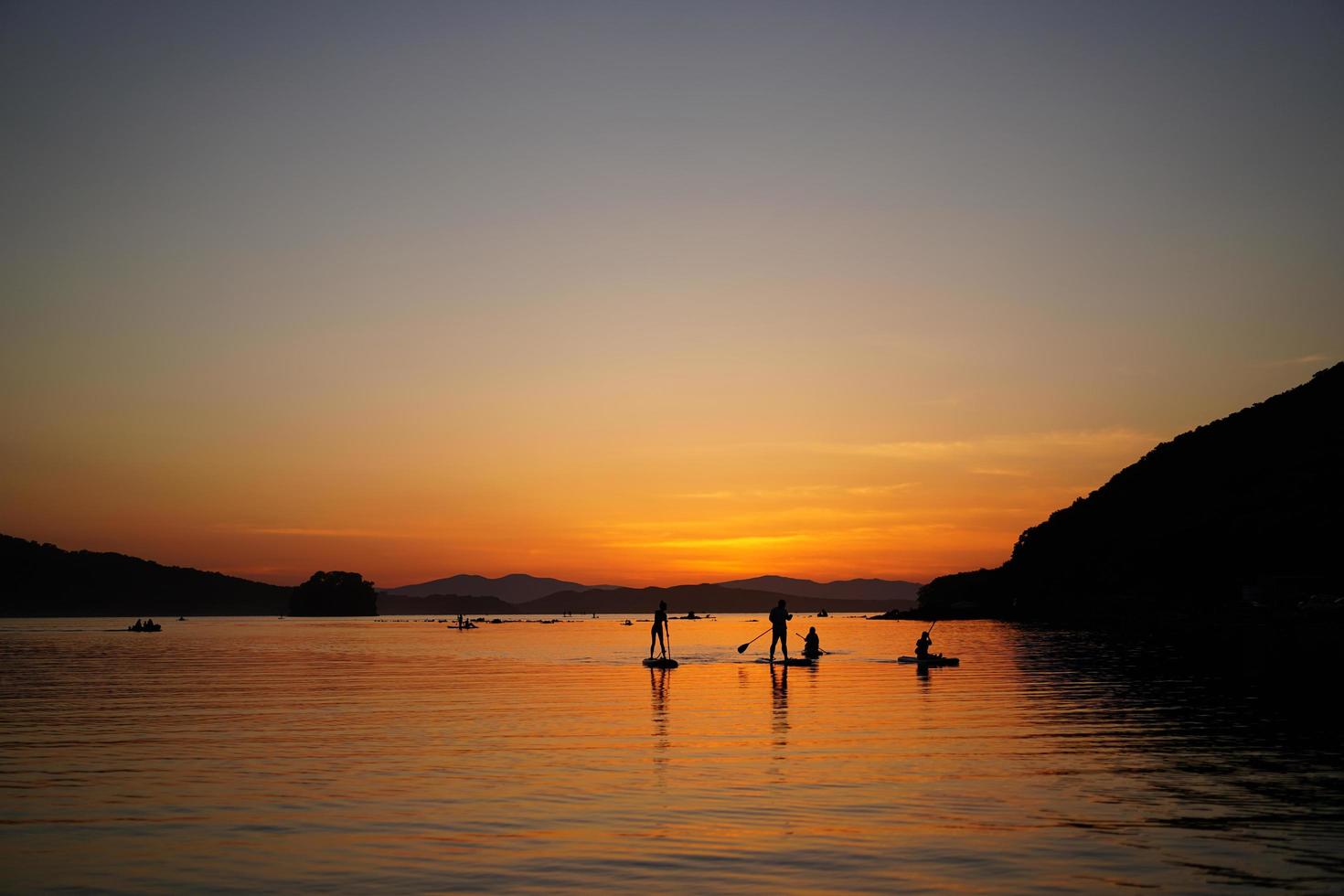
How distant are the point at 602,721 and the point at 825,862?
50.8 ft

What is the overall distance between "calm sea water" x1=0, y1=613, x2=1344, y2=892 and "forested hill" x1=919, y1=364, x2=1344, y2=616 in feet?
277

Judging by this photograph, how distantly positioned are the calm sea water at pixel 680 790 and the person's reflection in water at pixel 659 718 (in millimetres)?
244

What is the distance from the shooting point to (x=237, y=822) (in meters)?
15.0

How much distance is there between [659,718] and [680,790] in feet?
36.1

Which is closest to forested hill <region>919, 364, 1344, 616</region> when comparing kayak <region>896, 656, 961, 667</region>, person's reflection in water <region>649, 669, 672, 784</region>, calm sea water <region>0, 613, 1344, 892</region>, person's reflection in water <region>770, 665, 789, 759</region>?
kayak <region>896, 656, 961, 667</region>

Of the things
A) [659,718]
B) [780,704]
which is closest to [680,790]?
[659,718]

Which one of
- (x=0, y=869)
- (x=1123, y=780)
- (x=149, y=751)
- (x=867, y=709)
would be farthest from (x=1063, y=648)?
(x=0, y=869)

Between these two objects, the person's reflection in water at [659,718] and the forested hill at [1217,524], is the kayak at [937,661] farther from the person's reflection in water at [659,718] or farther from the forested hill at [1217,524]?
the forested hill at [1217,524]

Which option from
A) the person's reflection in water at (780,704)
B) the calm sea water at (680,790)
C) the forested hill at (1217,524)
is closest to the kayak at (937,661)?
the person's reflection in water at (780,704)

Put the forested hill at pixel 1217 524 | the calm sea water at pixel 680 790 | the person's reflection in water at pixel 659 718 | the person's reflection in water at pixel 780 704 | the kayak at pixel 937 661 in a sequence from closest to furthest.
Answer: the calm sea water at pixel 680 790 → the person's reflection in water at pixel 659 718 → the person's reflection in water at pixel 780 704 → the kayak at pixel 937 661 → the forested hill at pixel 1217 524

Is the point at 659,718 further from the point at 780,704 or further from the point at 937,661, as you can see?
the point at 937,661

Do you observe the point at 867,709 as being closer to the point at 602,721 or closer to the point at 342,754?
the point at 602,721

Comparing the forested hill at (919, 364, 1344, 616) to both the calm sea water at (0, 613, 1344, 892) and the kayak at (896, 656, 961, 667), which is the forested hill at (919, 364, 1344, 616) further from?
the calm sea water at (0, 613, 1344, 892)

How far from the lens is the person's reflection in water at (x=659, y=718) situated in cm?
2045
